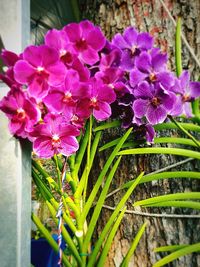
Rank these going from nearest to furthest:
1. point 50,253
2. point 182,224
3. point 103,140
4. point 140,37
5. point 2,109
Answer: point 2,109 → point 140,37 → point 182,224 → point 103,140 → point 50,253

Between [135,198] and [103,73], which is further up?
[103,73]

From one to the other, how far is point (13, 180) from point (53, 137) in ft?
0.49

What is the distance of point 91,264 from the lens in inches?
37.5

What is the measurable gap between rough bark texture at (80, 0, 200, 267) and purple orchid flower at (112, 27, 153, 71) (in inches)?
11.4

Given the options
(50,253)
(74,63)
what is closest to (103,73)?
(74,63)

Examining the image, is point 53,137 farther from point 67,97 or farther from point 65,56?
point 65,56

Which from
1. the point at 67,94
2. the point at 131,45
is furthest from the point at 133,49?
the point at 67,94

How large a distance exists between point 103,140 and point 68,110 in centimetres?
33

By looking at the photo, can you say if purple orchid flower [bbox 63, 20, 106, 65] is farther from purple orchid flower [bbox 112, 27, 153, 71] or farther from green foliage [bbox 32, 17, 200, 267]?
green foliage [bbox 32, 17, 200, 267]

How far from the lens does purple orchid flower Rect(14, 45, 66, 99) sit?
86 cm

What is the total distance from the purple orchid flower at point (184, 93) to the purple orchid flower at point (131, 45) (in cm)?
13

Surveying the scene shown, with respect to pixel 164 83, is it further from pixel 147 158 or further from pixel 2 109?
pixel 2 109

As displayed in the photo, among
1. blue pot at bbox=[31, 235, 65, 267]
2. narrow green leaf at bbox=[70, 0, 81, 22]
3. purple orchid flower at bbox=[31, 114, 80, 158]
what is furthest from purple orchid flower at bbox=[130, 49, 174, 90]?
blue pot at bbox=[31, 235, 65, 267]

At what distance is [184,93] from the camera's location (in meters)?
0.98
